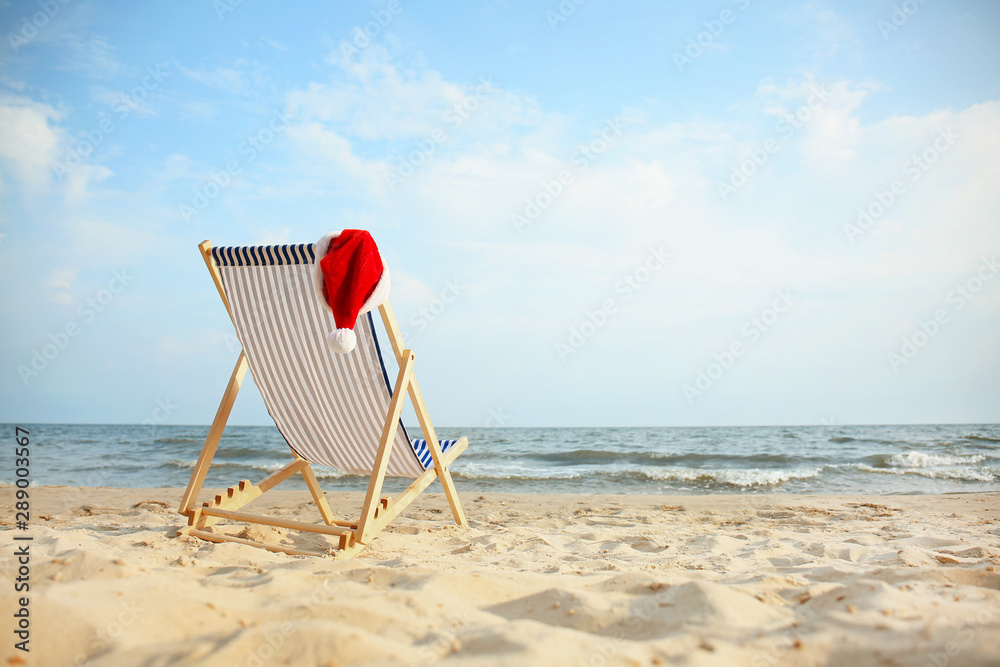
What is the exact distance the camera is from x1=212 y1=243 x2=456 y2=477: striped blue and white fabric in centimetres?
267

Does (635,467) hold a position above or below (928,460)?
below

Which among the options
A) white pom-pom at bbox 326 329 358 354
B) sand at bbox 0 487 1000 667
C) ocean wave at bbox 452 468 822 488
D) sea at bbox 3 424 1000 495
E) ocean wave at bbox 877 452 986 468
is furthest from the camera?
ocean wave at bbox 877 452 986 468

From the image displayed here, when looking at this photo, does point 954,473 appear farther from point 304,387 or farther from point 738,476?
point 304,387

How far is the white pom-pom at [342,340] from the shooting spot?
8.20 ft

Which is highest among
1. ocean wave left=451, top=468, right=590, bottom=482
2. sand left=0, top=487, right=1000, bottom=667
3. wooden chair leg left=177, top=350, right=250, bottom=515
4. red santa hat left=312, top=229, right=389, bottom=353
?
red santa hat left=312, top=229, right=389, bottom=353

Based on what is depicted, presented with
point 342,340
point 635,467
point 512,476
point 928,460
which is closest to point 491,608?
point 342,340

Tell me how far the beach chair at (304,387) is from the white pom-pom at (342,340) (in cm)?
15

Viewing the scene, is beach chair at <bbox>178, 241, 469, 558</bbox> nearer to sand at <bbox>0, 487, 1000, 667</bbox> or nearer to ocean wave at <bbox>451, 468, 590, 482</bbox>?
sand at <bbox>0, 487, 1000, 667</bbox>

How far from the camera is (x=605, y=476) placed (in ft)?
27.9

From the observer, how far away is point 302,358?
2.82 metres

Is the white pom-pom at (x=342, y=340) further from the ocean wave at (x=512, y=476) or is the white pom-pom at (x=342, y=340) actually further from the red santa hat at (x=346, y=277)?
the ocean wave at (x=512, y=476)

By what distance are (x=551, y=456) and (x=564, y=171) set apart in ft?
24.5

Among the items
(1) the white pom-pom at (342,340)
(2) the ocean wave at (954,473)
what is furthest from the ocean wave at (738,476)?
(1) the white pom-pom at (342,340)

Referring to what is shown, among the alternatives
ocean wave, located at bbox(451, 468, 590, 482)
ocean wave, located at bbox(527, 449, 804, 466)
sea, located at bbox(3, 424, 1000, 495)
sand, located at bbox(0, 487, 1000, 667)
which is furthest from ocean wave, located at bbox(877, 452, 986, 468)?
sand, located at bbox(0, 487, 1000, 667)
